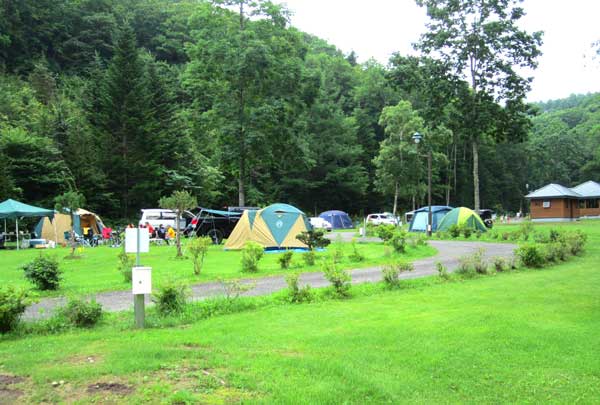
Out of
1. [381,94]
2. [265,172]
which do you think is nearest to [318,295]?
[265,172]

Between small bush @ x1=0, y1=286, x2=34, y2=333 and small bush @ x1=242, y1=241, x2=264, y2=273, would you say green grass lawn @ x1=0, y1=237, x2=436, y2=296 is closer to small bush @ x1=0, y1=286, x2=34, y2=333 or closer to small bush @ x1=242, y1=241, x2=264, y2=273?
small bush @ x1=242, y1=241, x2=264, y2=273

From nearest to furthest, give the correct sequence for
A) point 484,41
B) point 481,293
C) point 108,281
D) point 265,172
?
point 481,293
point 108,281
point 484,41
point 265,172

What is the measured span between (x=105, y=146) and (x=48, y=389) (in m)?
36.1

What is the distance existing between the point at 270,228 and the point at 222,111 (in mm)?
11872

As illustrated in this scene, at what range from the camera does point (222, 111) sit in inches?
1161

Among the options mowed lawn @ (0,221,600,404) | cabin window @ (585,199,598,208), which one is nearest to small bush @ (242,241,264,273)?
mowed lawn @ (0,221,600,404)

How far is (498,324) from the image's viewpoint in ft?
22.5

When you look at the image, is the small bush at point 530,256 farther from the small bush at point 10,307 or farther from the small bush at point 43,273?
the small bush at point 10,307

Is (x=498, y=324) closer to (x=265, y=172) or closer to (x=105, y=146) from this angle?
(x=105, y=146)

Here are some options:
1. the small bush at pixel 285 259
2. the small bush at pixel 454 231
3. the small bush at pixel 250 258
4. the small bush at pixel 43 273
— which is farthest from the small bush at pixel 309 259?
the small bush at pixel 454 231

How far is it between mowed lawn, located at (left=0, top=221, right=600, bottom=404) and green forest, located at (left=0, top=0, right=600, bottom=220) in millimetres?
22466

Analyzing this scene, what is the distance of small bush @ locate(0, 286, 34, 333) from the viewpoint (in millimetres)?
6426

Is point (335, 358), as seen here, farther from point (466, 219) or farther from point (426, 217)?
point (426, 217)

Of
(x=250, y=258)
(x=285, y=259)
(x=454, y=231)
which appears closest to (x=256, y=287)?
(x=250, y=258)
